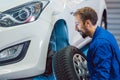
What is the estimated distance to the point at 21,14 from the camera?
14.1ft

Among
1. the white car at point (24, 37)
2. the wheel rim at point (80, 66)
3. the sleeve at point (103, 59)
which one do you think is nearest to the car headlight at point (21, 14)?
the white car at point (24, 37)

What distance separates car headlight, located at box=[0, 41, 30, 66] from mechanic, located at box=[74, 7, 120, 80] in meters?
0.61

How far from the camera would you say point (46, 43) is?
14.2ft

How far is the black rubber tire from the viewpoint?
14.1 feet

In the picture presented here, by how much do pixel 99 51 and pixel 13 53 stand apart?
0.95m

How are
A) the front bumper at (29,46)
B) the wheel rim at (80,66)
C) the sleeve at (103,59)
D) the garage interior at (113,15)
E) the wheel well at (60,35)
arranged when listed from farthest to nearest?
the garage interior at (113,15) → the wheel well at (60,35) → the wheel rim at (80,66) → the front bumper at (29,46) → the sleeve at (103,59)

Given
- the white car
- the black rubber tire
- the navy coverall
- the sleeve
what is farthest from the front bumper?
the sleeve

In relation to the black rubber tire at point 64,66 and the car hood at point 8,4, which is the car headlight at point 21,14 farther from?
the black rubber tire at point 64,66

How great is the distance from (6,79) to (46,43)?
0.57m

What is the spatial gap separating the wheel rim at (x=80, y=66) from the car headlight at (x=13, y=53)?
23.7 inches

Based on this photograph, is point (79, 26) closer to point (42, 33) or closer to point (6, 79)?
point (42, 33)

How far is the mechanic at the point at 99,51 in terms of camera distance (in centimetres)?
395

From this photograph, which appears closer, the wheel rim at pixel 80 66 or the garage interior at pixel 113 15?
the wheel rim at pixel 80 66

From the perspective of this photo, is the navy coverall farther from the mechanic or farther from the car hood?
the car hood
